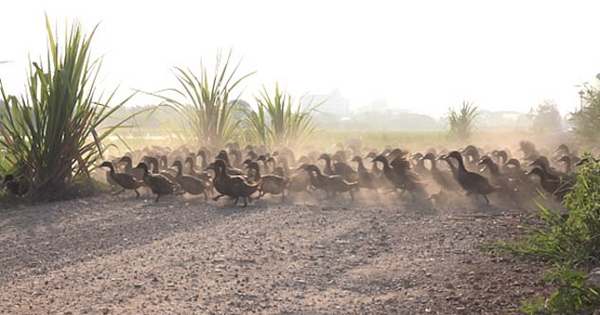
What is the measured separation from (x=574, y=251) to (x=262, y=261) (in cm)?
260

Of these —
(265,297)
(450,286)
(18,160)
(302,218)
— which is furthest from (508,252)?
(18,160)

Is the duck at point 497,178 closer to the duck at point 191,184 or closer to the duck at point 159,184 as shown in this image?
the duck at point 191,184

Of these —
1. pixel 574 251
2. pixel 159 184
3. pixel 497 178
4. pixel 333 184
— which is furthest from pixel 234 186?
pixel 574 251

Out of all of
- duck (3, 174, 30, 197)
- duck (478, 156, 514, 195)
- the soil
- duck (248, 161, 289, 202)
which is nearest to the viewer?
the soil

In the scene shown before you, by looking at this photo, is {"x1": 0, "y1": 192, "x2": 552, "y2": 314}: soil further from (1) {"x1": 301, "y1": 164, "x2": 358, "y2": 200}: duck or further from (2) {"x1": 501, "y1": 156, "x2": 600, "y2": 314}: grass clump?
(1) {"x1": 301, "y1": 164, "x2": 358, "y2": 200}: duck

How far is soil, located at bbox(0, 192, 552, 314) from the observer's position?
483cm

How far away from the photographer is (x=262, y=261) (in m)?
6.05

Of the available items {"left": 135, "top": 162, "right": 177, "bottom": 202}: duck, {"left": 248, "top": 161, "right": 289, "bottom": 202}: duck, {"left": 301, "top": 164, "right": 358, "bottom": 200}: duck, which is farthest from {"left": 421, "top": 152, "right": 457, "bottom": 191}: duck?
{"left": 135, "top": 162, "right": 177, "bottom": 202}: duck

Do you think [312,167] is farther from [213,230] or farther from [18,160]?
[18,160]

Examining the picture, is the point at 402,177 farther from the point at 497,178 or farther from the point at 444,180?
the point at 497,178

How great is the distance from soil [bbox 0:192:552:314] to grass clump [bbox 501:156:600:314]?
0.16 m

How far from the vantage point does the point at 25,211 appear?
922 cm

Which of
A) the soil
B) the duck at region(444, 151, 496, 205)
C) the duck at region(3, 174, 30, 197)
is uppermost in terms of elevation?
the duck at region(3, 174, 30, 197)

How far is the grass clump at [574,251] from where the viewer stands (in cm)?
423
